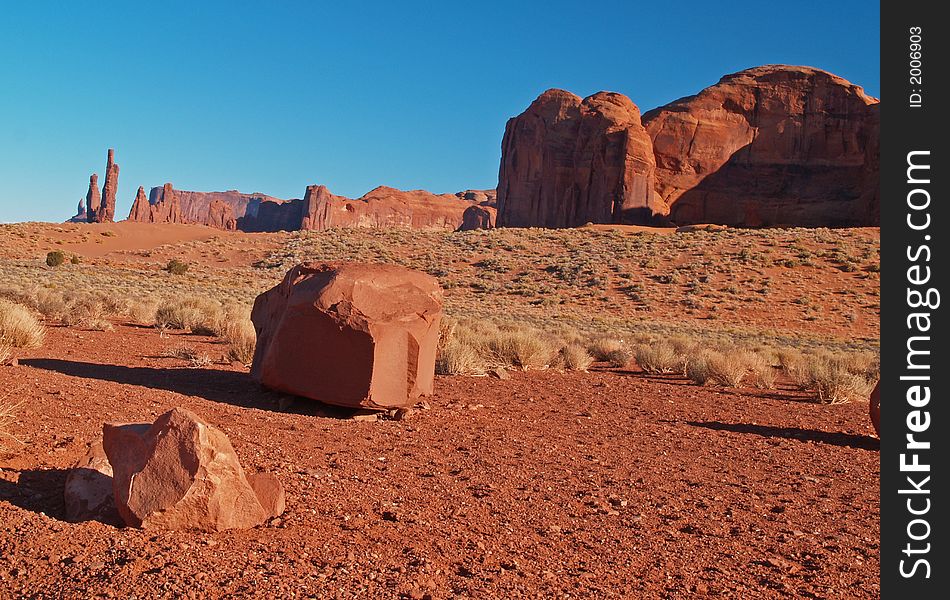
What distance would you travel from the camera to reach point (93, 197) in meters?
131

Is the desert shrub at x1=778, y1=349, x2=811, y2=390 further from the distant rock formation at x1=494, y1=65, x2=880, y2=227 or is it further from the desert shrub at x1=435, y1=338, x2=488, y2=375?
the distant rock formation at x1=494, y1=65, x2=880, y2=227

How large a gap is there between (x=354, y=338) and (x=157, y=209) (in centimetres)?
13813

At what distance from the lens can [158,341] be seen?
47.0ft

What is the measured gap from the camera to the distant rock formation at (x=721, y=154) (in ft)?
259

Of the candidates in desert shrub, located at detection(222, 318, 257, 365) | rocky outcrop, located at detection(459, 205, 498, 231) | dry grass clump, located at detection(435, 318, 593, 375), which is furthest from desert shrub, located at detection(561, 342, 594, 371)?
rocky outcrop, located at detection(459, 205, 498, 231)

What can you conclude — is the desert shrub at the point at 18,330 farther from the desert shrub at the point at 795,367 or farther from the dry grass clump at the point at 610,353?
the desert shrub at the point at 795,367

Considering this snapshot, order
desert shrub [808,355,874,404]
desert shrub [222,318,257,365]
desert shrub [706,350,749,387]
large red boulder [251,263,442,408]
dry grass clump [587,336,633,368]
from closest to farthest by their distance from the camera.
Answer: large red boulder [251,263,442,408]
desert shrub [808,355,874,404]
desert shrub [222,318,257,365]
desert shrub [706,350,749,387]
dry grass clump [587,336,633,368]

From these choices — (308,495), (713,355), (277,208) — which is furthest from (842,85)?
(277,208)

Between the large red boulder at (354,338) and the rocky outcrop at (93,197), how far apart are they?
137751 mm

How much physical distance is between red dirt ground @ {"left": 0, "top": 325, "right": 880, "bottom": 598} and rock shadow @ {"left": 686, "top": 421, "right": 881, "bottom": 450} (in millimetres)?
63

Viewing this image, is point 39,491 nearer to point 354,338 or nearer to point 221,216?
point 354,338

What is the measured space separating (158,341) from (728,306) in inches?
1179

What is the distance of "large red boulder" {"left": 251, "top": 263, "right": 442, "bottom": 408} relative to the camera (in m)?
8.40

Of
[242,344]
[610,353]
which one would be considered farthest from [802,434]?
[242,344]
